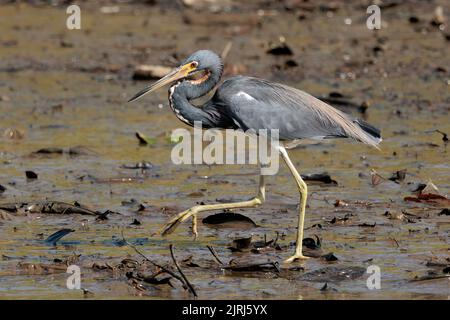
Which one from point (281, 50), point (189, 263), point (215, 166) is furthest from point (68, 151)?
point (281, 50)

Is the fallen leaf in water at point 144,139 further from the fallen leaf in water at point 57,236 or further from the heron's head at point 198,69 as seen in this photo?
the fallen leaf in water at point 57,236

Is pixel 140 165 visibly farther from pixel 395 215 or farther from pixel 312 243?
pixel 312 243

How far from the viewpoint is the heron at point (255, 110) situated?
867 centimetres

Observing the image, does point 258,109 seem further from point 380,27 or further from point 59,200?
point 380,27

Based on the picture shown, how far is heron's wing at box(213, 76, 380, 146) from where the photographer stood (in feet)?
28.4

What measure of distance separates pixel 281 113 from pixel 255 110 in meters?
0.21

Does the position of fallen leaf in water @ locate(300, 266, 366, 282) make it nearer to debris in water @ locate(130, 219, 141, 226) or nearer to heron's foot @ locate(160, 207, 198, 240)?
heron's foot @ locate(160, 207, 198, 240)

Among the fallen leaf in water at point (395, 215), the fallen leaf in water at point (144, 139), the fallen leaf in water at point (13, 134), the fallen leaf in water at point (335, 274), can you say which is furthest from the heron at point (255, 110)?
the fallen leaf in water at point (13, 134)

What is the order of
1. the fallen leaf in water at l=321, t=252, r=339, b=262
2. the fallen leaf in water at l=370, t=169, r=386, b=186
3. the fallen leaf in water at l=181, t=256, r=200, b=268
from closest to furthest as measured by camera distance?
the fallen leaf in water at l=181, t=256, r=200, b=268 → the fallen leaf in water at l=321, t=252, r=339, b=262 → the fallen leaf in water at l=370, t=169, r=386, b=186

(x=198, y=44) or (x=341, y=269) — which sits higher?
(x=198, y=44)

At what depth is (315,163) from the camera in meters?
11.2

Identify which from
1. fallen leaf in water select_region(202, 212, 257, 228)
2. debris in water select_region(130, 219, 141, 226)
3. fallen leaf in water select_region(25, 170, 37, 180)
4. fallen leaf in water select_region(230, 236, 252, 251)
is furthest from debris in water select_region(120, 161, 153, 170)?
fallen leaf in water select_region(230, 236, 252, 251)
